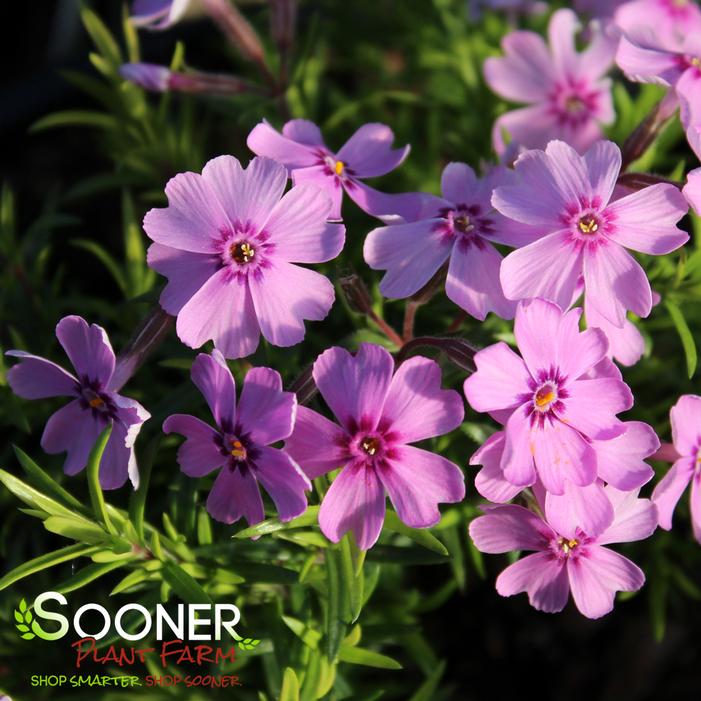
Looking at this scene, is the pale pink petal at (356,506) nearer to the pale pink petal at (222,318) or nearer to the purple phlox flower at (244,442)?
the purple phlox flower at (244,442)

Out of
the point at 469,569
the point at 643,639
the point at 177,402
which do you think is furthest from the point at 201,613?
the point at 643,639

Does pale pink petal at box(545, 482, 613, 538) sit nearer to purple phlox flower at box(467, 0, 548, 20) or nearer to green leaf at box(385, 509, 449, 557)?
green leaf at box(385, 509, 449, 557)

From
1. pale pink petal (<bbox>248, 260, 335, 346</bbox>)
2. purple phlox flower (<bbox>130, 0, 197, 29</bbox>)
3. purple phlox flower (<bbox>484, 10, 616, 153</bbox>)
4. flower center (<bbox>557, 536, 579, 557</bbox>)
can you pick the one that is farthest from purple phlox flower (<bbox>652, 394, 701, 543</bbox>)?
purple phlox flower (<bbox>130, 0, 197, 29</bbox>)

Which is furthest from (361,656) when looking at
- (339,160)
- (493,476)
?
(339,160)

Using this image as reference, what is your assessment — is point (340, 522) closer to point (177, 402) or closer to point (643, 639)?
point (177, 402)

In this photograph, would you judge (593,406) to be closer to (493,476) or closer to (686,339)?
(493,476)

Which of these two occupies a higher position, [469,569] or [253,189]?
[253,189]

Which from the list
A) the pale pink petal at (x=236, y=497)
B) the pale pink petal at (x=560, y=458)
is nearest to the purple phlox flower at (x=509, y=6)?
the pale pink petal at (x=560, y=458)
